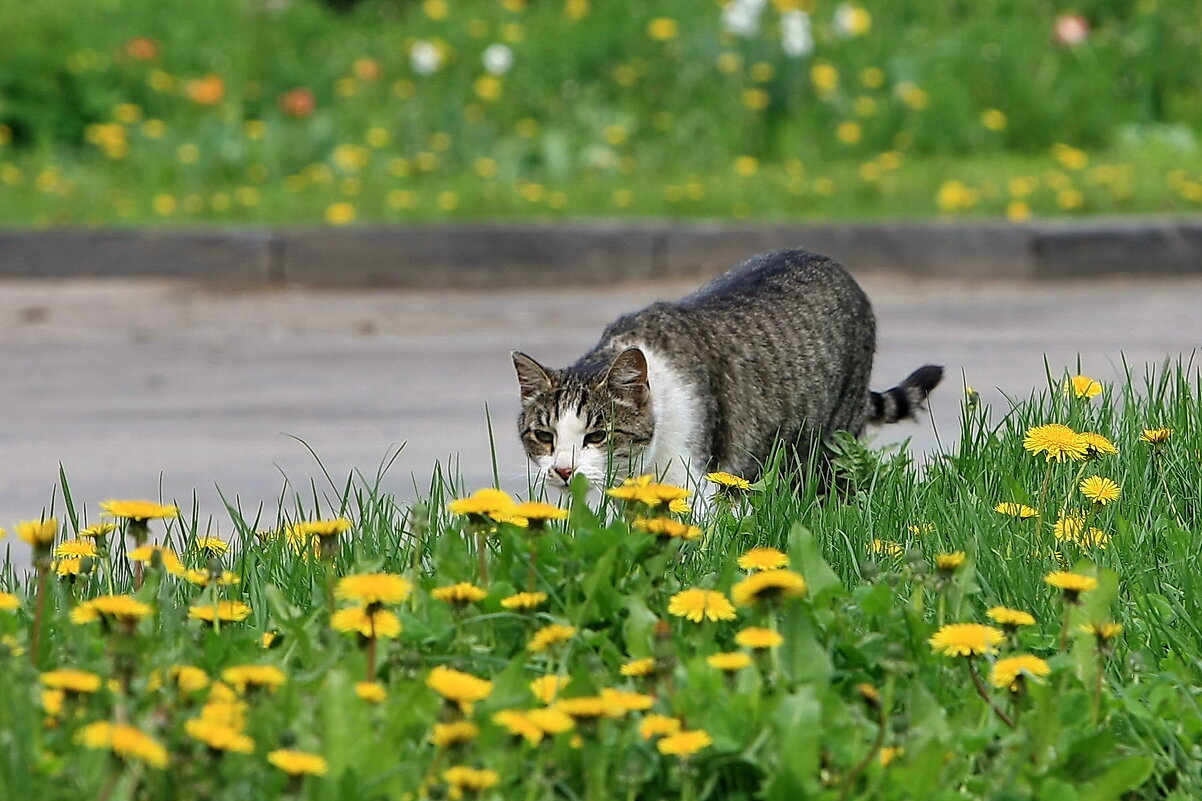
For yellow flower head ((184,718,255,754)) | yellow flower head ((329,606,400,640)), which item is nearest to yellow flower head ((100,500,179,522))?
yellow flower head ((329,606,400,640))

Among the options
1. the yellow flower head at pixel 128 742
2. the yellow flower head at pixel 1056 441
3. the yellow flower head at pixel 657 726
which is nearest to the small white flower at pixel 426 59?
the yellow flower head at pixel 1056 441

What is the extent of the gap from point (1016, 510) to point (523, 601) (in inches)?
46.6

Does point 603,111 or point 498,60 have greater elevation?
point 498,60

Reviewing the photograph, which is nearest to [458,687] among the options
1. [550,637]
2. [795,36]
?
[550,637]

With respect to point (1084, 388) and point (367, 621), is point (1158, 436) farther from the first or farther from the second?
point (367, 621)

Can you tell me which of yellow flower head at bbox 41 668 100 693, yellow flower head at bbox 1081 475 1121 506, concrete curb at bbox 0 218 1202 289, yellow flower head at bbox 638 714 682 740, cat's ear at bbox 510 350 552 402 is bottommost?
yellow flower head at bbox 638 714 682 740

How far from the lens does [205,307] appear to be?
322 inches

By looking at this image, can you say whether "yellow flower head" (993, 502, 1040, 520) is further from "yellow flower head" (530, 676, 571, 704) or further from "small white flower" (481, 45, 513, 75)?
"small white flower" (481, 45, 513, 75)

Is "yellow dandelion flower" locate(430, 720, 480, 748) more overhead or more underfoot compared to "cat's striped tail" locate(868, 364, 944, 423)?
more underfoot

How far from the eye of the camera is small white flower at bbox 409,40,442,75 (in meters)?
11.5

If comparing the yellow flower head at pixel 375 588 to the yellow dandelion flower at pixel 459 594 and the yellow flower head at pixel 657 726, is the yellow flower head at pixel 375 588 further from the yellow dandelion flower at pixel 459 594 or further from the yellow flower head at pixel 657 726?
the yellow flower head at pixel 657 726

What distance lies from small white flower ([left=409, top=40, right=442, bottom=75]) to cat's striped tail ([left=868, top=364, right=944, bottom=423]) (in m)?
7.21

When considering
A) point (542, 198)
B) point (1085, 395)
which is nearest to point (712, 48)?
point (542, 198)

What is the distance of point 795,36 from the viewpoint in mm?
11273
